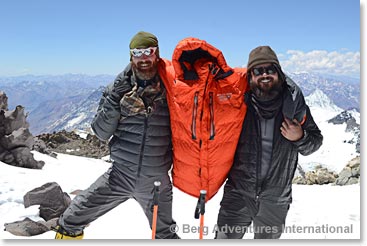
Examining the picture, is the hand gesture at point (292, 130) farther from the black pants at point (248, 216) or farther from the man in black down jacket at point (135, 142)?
the man in black down jacket at point (135, 142)

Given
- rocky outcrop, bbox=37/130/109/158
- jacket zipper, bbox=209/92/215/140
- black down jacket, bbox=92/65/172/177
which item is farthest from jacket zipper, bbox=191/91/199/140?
rocky outcrop, bbox=37/130/109/158

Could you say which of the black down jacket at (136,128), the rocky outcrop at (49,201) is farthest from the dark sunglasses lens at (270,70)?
the rocky outcrop at (49,201)

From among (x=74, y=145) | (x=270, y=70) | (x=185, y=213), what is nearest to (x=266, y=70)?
(x=270, y=70)

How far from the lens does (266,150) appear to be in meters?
3.76

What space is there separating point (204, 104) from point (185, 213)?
4.01 meters

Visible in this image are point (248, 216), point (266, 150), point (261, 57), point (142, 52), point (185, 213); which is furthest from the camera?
point (185, 213)

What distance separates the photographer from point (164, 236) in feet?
13.7

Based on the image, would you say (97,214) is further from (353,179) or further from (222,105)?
(353,179)

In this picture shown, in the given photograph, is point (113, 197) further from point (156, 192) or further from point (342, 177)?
point (342, 177)

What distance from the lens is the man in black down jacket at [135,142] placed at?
11.9 ft

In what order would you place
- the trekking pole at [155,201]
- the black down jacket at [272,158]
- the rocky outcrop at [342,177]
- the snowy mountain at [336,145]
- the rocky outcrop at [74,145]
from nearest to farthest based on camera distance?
the black down jacket at [272,158] → the trekking pole at [155,201] → the rocky outcrop at [342,177] → the rocky outcrop at [74,145] → the snowy mountain at [336,145]

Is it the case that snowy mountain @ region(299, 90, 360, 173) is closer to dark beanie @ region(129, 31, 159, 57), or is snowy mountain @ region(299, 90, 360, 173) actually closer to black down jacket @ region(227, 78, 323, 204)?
black down jacket @ region(227, 78, 323, 204)

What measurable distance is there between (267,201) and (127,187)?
4.95ft

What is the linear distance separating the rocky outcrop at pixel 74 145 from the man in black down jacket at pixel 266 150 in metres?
22.8
